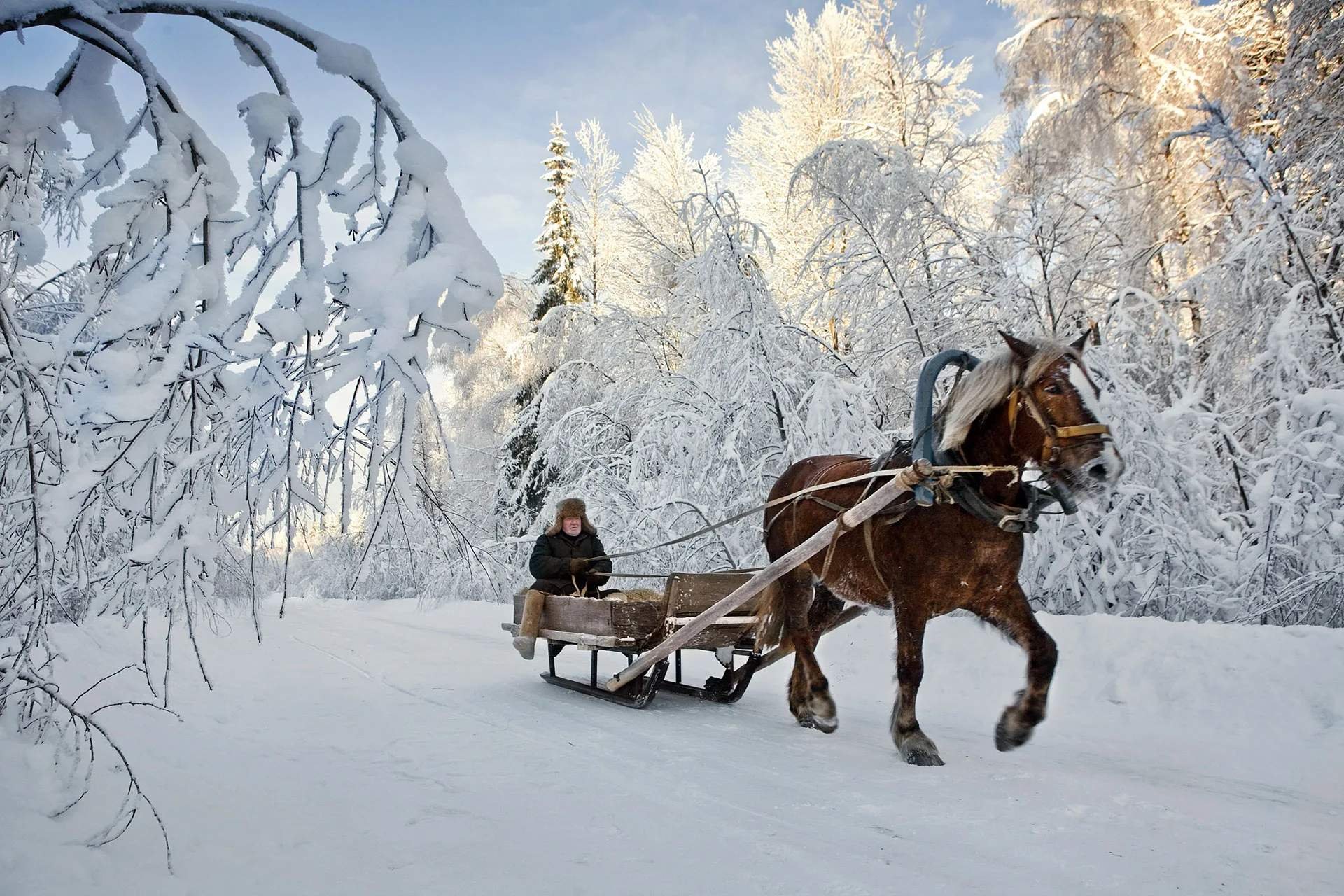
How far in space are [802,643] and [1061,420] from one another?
229 cm

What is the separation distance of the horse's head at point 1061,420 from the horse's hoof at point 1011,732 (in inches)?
42.4

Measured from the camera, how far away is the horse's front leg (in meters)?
3.83

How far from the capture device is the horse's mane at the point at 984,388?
332 cm

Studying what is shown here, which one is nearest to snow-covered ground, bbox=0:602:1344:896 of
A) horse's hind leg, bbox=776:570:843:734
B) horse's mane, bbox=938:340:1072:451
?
horse's hind leg, bbox=776:570:843:734

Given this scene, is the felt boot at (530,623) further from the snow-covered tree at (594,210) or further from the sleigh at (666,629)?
the snow-covered tree at (594,210)

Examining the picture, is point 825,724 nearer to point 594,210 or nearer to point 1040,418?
point 1040,418

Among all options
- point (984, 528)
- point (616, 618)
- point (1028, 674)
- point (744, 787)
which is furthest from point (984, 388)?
point (616, 618)

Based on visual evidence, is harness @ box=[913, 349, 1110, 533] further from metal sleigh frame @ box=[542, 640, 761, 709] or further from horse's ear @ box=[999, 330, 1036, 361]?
metal sleigh frame @ box=[542, 640, 761, 709]

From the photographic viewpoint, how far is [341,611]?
14273mm

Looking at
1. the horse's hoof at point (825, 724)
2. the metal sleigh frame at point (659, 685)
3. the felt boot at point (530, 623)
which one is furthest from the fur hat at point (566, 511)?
the horse's hoof at point (825, 724)

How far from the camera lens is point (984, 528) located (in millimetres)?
3656

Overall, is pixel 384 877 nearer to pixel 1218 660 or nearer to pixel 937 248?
pixel 1218 660

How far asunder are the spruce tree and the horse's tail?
1362cm

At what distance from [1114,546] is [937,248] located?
3261 millimetres
